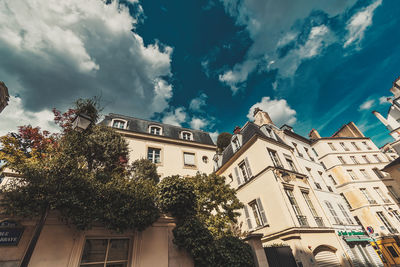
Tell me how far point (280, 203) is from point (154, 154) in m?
10.9

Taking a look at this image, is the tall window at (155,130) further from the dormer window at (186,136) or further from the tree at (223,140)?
the tree at (223,140)

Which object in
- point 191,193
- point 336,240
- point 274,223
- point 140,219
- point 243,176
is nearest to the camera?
point 140,219

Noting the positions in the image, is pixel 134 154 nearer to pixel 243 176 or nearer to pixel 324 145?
pixel 243 176

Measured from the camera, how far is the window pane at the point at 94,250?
4.62 meters

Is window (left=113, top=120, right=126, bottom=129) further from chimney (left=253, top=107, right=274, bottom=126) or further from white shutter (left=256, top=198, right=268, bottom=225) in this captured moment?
chimney (left=253, top=107, right=274, bottom=126)

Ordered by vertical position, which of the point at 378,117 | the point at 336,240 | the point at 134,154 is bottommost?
the point at 336,240

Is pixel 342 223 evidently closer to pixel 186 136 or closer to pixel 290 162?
pixel 290 162

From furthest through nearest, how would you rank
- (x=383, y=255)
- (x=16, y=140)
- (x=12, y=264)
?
(x=383, y=255)
(x=16, y=140)
(x=12, y=264)

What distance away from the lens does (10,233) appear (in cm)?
386

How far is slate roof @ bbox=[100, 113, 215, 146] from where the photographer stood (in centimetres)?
1576

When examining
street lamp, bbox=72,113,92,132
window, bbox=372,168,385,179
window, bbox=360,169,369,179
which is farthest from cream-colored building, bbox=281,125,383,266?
street lamp, bbox=72,113,92,132

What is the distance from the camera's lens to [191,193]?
6.07 meters

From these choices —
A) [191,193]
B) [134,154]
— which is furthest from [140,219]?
[134,154]

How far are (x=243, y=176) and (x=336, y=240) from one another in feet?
22.8
